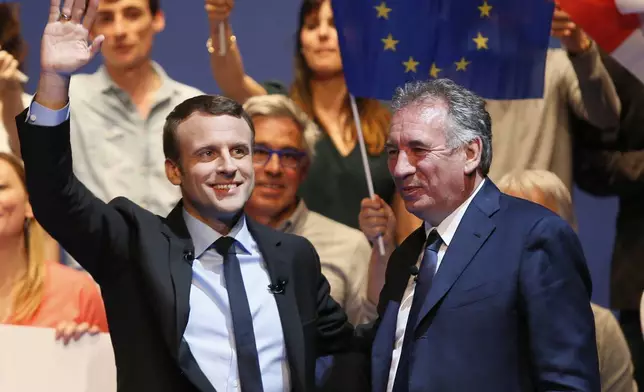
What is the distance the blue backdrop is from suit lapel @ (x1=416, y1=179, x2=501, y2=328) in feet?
5.58

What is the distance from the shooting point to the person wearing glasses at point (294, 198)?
3932 millimetres

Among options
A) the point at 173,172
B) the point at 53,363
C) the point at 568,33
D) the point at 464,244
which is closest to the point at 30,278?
the point at 53,363

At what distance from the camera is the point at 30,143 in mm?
2334

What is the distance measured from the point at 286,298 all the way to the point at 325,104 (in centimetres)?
157

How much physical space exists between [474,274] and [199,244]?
2.33ft

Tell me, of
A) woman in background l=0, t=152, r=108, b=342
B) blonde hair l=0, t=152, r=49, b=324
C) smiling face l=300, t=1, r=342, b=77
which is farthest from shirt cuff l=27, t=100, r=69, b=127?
smiling face l=300, t=1, r=342, b=77

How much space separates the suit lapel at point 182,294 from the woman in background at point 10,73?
149 centimetres

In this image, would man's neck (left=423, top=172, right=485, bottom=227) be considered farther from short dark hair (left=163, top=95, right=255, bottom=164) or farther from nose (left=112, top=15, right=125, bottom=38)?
nose (left=112, top=15, right=125, bottom=38)

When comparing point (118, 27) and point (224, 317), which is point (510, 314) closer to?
point (224, 317)

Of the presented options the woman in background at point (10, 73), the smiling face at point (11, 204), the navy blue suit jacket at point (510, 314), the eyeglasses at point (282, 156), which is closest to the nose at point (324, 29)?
the eyeglasses at point (282, 156)

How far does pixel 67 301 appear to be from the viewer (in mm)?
3637

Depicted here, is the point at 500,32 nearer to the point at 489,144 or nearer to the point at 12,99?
the point at 489,144

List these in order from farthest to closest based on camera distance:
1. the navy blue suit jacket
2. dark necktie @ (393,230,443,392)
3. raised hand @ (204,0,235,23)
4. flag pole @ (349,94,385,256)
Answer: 1. raised hand @ (204,0,235,23)
2. flag pole @ (349,94,385,256)
3. dark necktie @ (393,230,443,392)
4. the navy blue suit jacket

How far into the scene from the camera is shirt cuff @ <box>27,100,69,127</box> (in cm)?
234
